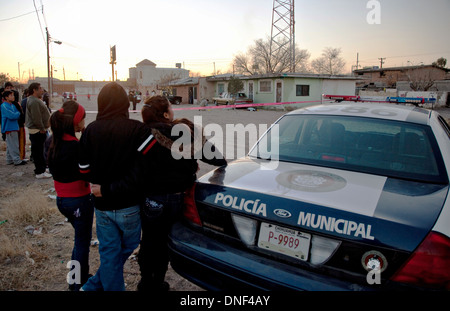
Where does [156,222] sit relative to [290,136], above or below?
below

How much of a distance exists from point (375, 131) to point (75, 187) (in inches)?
106

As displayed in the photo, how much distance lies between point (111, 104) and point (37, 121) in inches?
184

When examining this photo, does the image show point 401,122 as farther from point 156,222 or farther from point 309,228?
point 156,222

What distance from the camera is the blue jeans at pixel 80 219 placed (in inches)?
94.5

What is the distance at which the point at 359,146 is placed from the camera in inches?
104

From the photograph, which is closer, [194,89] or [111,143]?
[111,143]

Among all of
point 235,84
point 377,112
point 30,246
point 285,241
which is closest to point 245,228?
point 285,241

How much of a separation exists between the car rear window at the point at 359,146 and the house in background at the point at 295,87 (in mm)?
26272

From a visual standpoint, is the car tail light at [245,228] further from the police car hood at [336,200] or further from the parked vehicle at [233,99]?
the parked vehicle at [233,99]

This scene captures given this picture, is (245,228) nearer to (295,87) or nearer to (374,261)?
(374,261)

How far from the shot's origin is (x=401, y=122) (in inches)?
104
